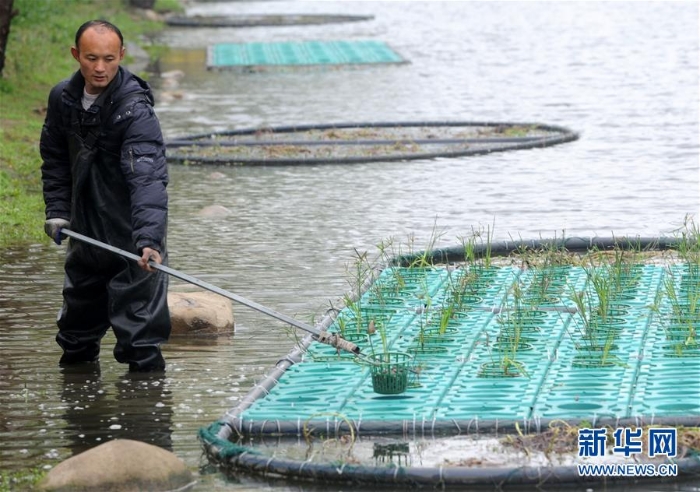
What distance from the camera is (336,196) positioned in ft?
40.9

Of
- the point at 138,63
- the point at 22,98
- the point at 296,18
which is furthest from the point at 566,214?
the point at 296,18

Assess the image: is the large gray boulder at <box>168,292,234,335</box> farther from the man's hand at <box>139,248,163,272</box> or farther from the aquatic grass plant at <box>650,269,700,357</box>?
the aquatic grass plant at <box>650,269,700,357</box>

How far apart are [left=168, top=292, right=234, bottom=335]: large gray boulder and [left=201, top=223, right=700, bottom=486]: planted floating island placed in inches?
23.1

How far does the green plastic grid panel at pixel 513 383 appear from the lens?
618 centimetres

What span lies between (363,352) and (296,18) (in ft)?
93.8

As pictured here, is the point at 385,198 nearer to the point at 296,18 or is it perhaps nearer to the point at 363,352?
the point at 363,352

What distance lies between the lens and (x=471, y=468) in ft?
17.7

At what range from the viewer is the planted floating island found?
573 centimetres

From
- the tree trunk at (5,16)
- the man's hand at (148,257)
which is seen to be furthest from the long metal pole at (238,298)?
the tree trunk at (5,16)

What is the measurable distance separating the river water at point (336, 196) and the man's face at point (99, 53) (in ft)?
4.57

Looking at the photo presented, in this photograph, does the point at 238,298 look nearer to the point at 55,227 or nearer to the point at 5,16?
the point at 55,227

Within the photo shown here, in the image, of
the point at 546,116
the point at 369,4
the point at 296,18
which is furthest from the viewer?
the point at 369,4

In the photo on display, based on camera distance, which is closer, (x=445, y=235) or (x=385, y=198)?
(x=445, y=235)

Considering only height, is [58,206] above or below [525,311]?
above
